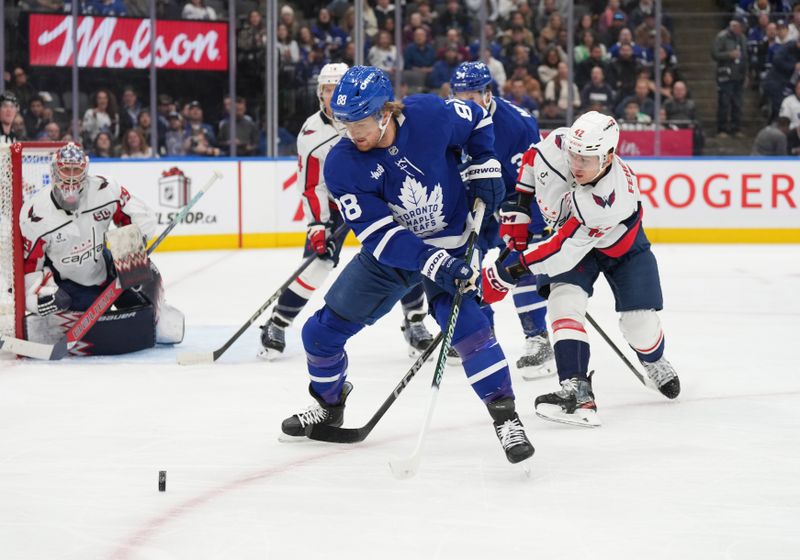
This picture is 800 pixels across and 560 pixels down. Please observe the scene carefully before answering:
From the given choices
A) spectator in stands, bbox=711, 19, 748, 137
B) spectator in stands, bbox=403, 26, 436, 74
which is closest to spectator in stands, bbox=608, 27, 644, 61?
spectator in stands, bbox=711, 19, 748, 137

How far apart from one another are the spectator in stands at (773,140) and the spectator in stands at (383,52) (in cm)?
282

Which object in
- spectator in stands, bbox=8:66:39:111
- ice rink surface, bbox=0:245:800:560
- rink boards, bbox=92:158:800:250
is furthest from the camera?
rink boards, bbox=92:158:800:250

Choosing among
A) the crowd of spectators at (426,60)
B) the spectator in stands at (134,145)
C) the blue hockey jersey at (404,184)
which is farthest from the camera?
the crowd of spectators at (426,60)

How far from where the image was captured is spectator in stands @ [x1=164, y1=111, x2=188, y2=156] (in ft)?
29.0

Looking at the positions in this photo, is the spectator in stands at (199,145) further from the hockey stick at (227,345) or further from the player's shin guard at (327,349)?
the player's shin guard at (327,349)

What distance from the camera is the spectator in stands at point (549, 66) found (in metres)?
9.49

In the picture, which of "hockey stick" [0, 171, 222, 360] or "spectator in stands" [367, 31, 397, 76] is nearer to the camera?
"hockey stick" [0, 171, 222, 360]

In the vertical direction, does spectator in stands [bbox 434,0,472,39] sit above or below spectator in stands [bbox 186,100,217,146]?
above

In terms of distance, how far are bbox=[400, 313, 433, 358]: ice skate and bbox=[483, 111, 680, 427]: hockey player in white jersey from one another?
3.06 feet

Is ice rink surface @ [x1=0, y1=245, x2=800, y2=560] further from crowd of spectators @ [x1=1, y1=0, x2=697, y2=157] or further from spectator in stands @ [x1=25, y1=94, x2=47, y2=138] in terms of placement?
crowd of spectators @ [x1=1, y1=0, x2=697, y2=157]

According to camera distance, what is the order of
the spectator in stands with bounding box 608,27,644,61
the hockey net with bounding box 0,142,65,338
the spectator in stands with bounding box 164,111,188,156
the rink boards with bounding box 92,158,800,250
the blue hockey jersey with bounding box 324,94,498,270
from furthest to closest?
the spectator in stands with bounding box 608,27,644,61, the spectator in stands with bounding box 164,111,188,156, the rink boards with bounding box 92,158,800,250, the hockey net with bounding box 0,142,65,338, the blue hockey jersey with bounding box 324,94,498,270

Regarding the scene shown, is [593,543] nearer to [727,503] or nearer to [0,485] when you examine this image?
[727,503]

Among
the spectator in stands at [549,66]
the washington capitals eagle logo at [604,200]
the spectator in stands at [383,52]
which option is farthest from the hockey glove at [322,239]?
the spectator in stands at [549,66]

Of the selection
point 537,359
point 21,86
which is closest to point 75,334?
point 537,359
